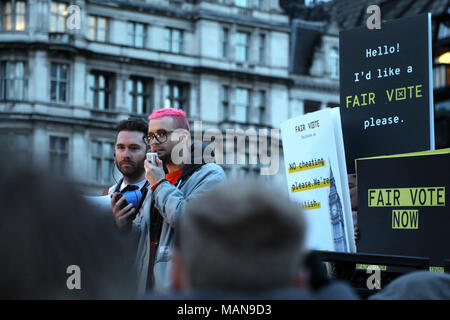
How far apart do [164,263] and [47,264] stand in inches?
105

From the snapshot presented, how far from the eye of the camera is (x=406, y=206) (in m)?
3.81

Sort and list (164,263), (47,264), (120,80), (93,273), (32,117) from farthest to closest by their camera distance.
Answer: (120,80) → (32,117) → (164,263) → (93,273) → (47,264)

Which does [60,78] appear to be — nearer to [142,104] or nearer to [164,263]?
[142,104]

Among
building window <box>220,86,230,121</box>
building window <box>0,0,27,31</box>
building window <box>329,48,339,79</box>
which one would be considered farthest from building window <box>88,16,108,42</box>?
building window <box>329,48,339,79</box>

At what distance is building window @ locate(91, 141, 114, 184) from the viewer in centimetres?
3169

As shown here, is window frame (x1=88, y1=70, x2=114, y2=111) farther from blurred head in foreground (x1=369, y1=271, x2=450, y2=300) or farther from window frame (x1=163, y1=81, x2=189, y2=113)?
blurred head in foreground (x1=369, y1=271, x2=450, y2=300)

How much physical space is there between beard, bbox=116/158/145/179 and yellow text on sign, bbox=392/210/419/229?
56.8 inches

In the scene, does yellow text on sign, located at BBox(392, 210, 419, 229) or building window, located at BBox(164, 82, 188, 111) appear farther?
building window, located at BBox(164, 82, 188, 111)

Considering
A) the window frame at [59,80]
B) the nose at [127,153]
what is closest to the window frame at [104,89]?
the window frame at [59,80]

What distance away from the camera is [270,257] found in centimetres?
126

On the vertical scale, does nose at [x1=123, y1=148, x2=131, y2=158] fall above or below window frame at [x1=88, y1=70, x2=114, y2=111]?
below

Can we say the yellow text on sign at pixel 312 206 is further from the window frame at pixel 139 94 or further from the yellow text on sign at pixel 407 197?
the window frame at pixel 139 94

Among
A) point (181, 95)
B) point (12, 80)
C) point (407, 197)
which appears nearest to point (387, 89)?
point (407, 197)

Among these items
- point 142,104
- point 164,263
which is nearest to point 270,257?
point 164,263
